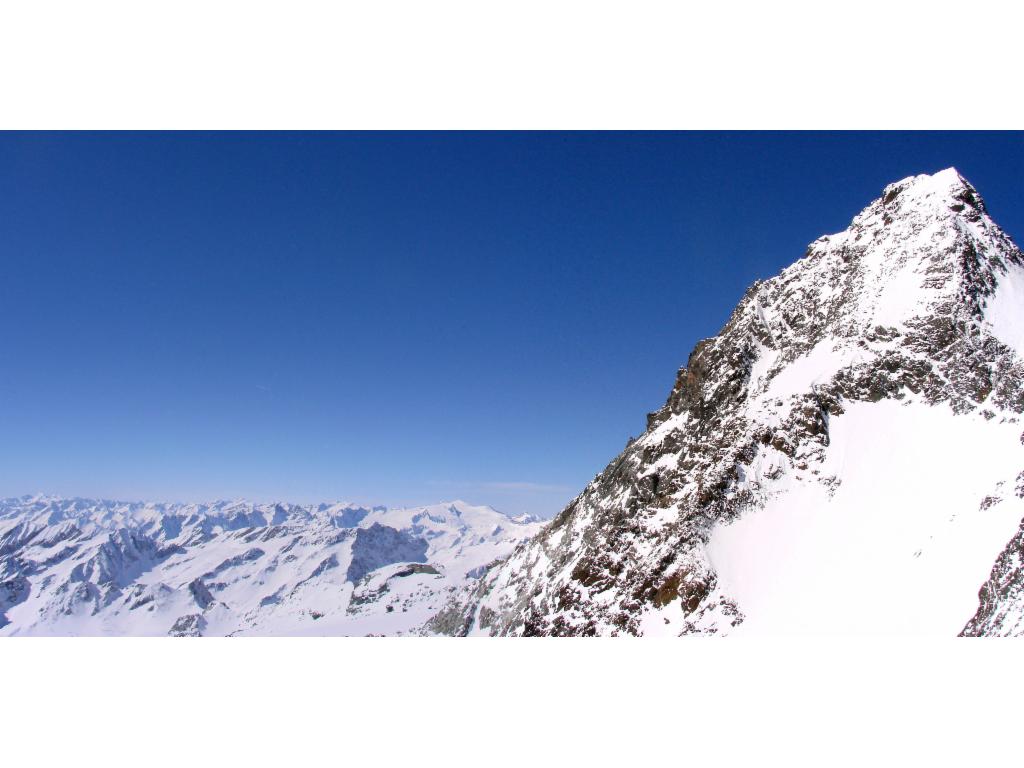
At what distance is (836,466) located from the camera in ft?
164

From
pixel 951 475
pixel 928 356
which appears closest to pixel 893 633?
pixel 951 475

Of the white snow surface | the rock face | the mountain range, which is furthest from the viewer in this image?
the rock face

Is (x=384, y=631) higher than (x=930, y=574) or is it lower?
lower

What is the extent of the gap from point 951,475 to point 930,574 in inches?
470

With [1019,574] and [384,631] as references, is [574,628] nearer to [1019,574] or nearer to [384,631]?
[1019,574]

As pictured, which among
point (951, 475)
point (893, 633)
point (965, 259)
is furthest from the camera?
point (965, 259)

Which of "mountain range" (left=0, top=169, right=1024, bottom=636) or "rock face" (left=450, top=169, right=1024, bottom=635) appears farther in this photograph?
"rock face" (left=450, top=169, right=1024, bottom=635)

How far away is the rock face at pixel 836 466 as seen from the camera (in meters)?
37.0

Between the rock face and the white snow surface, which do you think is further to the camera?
the rock face

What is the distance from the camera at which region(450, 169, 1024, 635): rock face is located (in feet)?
121

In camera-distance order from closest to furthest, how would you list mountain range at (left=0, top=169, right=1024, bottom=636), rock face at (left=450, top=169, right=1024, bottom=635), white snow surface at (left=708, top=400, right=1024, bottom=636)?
white snow surface at (left=708, top=400, right=1024, bottom=636) < mountain range at (left=0, top=169, right=1024, bottom=636) < rock face at (left=450, top=169, right=1024, bottom=635)

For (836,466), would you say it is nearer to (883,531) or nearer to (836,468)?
(836,468)

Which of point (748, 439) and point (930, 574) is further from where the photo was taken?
point (748, 439)

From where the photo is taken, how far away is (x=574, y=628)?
50.8 m
